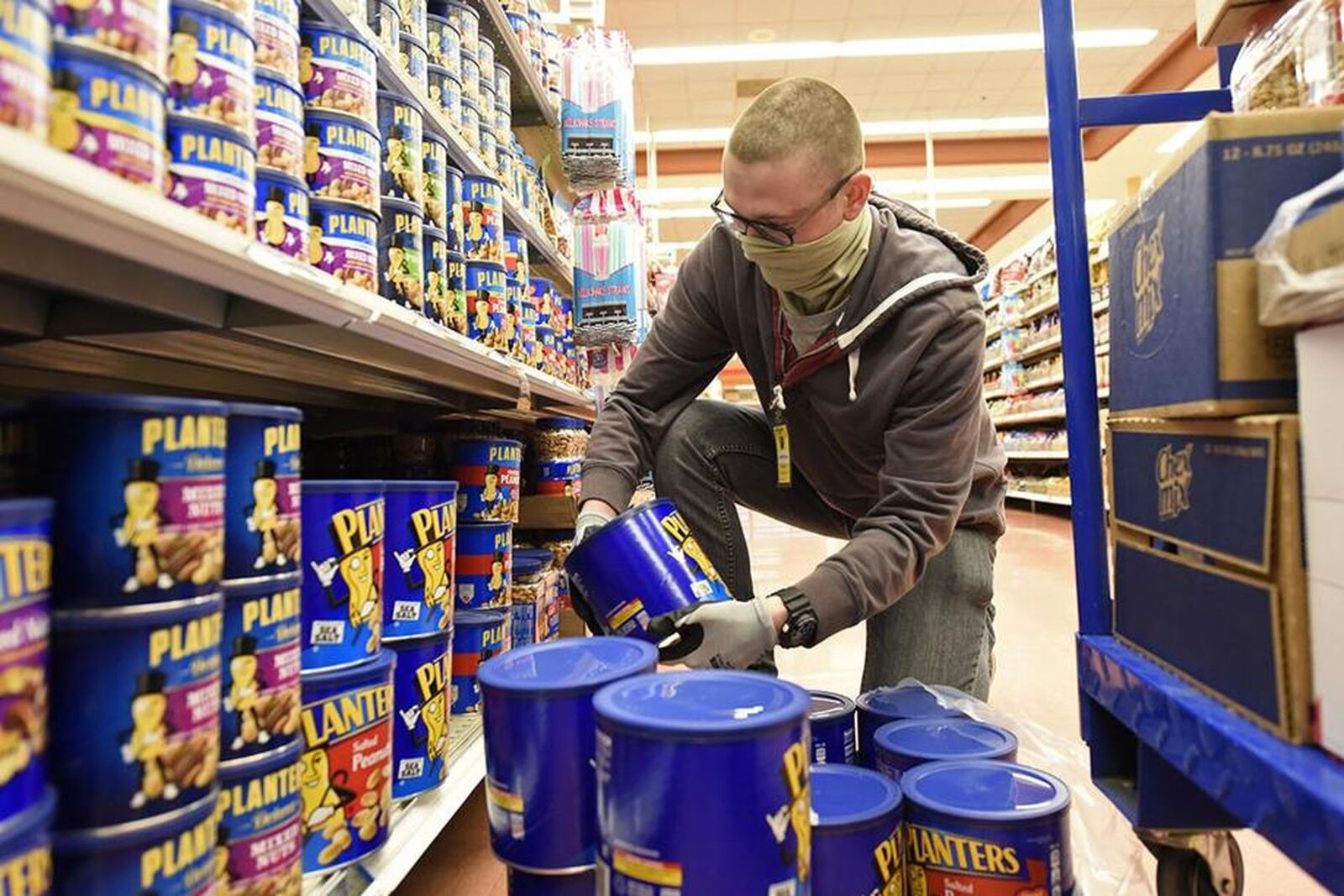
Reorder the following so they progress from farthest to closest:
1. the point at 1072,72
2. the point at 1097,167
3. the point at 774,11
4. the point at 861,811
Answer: the point at 1097,167 → the point at 774,11 → the point at 1072,72 → the point at 861,811

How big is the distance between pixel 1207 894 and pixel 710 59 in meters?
8.23

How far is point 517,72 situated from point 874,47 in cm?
606

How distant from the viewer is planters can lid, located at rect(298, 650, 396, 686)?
1.08m

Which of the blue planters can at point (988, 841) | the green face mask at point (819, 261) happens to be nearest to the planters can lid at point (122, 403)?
the blue planters can at point (988, 841)

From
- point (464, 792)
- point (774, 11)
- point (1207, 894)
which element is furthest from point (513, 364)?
point (774, 11)

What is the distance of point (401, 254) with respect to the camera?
1497mm

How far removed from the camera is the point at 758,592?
4148mm

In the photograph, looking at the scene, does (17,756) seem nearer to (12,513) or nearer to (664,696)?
(12,513)

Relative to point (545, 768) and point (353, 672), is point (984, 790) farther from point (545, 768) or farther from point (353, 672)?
point (353, 672)

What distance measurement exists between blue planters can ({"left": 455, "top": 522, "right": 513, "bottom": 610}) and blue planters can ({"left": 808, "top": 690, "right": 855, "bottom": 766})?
0.79m

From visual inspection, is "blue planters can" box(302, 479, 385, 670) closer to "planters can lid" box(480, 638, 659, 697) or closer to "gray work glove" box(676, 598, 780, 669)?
"planters can lid" box(480, 638, 659, 697)

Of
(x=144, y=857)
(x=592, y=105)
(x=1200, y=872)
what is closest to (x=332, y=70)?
(x=144, y=857)

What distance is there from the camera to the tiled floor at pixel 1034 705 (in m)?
1.42

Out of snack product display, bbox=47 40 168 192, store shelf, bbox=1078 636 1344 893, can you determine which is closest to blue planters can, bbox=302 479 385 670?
snack product display, bbox=47 40 168 192
